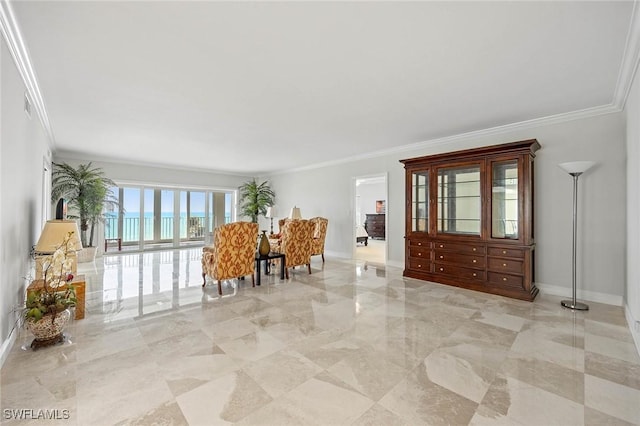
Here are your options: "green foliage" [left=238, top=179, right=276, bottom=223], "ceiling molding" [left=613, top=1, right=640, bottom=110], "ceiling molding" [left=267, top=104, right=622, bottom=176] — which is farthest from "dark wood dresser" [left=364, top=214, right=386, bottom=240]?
"ceiling molding" [left=613, top=1, right=640, bottom=110]

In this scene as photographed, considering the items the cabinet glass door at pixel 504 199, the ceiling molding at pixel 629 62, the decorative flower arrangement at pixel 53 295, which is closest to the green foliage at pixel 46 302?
the decorative flower arrangement at pixel 53 295

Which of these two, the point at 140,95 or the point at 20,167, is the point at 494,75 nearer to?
the point at 140,95

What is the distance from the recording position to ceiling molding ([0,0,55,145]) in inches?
77.3

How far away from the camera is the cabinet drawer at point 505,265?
384cm

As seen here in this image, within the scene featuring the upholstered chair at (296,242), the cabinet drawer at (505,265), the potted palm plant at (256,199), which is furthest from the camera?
the potted palm plant at (256,199)

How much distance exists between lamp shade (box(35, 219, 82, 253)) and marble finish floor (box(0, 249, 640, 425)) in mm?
819

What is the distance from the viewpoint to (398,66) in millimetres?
2637

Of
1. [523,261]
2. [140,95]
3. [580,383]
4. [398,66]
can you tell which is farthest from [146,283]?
[523,261]

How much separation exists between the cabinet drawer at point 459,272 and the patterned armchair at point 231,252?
301 centimetres

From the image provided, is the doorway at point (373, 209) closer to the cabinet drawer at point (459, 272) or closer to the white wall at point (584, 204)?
the cabinet drawer at point (459, 272)

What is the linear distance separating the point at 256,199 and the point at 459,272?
650cm

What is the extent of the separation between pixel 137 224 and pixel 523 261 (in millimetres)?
9388

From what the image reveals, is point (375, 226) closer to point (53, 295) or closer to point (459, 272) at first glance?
point (459, 272)

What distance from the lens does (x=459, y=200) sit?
4.55 m
